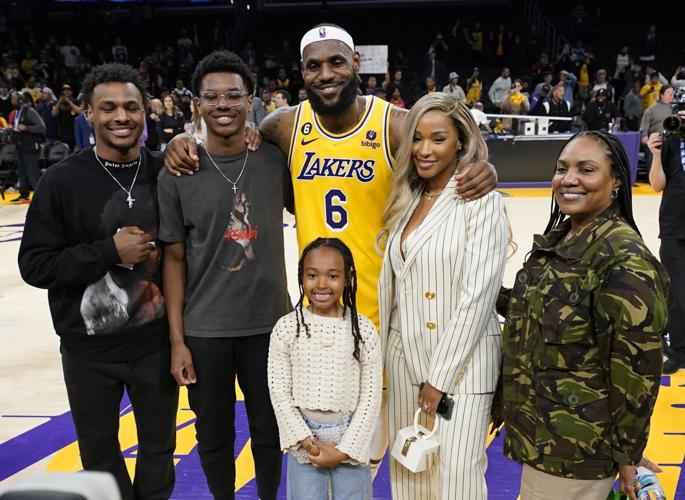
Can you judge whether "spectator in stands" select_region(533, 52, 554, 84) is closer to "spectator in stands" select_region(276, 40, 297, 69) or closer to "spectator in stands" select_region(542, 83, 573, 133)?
"spectator in stands" select_region(542, 83, 573, 133)

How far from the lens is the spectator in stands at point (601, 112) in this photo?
12.6 meters

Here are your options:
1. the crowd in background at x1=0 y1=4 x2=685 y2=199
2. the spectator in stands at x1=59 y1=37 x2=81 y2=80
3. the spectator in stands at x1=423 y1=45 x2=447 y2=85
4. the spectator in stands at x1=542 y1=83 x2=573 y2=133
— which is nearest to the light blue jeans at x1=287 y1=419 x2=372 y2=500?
the crowd in background at x1=0 y1=4 x2=685 y2=199

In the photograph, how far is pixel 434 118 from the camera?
94.3 inches

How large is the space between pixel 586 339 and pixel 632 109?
13.2m

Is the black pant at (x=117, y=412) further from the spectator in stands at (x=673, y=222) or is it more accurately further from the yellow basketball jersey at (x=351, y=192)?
the spectator in stands at (x=673, y=222)

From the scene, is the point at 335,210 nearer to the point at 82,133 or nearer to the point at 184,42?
the point at 82,133

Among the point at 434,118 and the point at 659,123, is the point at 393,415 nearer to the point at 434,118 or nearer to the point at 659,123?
the point at 434,118

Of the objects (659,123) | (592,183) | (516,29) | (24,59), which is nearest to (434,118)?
(592,183)

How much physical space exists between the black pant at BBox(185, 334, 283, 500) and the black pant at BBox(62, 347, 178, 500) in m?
0.12

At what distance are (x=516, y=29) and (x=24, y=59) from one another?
14.3 meters

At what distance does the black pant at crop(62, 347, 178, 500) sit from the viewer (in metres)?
2.62

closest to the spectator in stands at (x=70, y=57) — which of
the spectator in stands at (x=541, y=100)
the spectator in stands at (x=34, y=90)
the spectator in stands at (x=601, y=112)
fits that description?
the spectator in stands at (x=34, y=90)

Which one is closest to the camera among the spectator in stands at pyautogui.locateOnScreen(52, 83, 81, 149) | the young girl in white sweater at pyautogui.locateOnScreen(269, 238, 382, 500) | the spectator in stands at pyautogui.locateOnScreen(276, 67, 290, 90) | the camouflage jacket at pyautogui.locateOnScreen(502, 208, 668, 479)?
the camouflage jacket at pyautogui.locateOnScreen(502, 208, 668, 479)

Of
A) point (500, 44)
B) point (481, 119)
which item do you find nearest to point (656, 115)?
point (481, 119)
